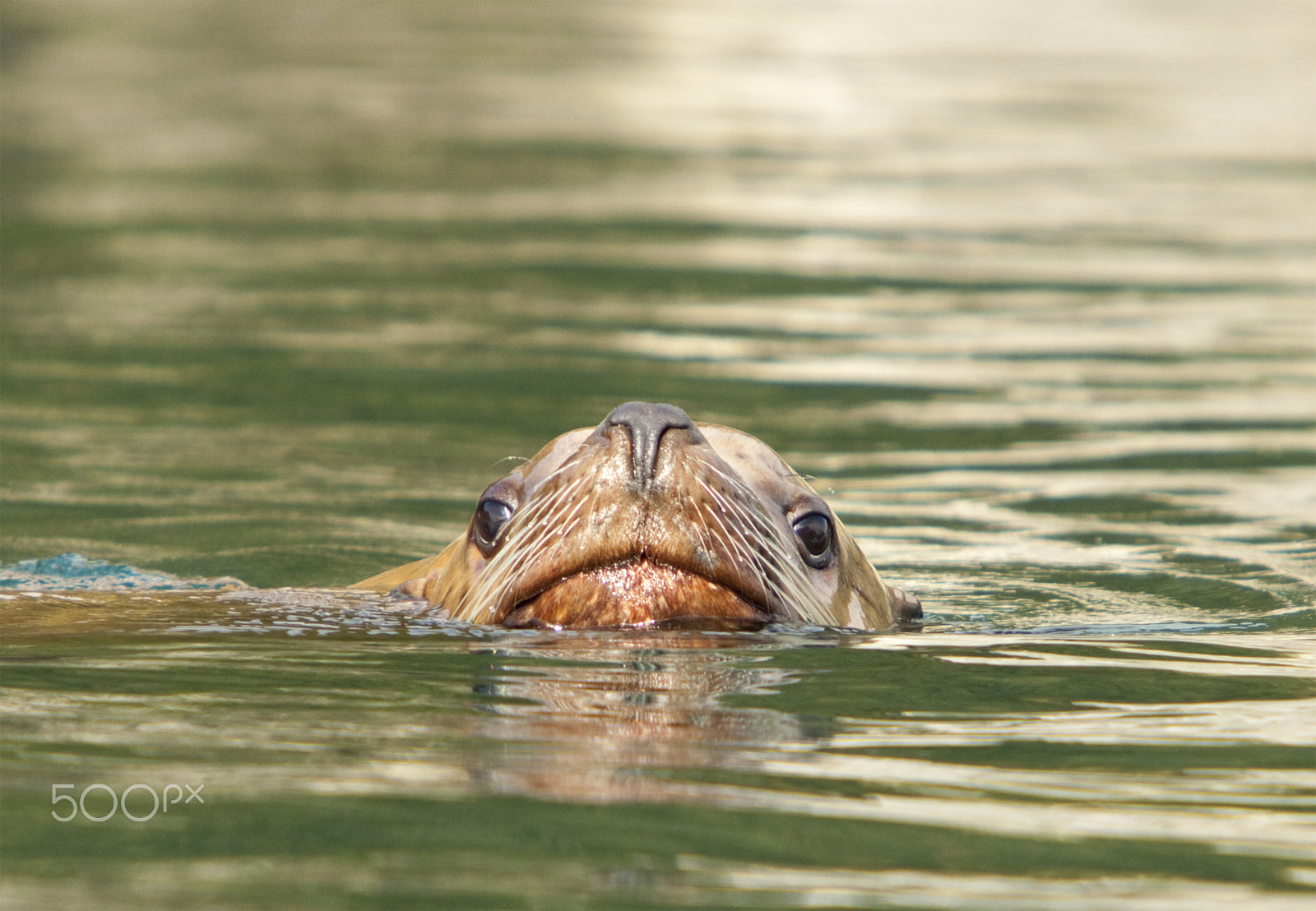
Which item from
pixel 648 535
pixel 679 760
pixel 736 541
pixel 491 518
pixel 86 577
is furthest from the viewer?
pixel 86 577

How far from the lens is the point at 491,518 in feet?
19.6

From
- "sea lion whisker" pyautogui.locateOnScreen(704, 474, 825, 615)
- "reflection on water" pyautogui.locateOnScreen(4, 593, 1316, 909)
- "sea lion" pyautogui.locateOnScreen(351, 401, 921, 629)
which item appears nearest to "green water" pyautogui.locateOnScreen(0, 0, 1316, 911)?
"reflection on water" pyautogui.locateOnScreen(4, 593, 1316, 909)

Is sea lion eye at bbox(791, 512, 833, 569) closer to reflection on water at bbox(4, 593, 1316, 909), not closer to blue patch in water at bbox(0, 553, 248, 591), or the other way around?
reflection on water at bbox(4, 593, 1316, 909)

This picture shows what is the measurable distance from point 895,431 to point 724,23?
119ft

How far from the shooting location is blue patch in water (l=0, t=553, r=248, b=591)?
25.3 ft

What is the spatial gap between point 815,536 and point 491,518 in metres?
0.98

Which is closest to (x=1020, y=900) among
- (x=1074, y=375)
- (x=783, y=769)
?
(x=783, y=769)

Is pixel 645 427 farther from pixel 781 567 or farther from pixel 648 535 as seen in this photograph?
pixel 781 567

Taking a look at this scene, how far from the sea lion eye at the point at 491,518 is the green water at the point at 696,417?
341 millimetres

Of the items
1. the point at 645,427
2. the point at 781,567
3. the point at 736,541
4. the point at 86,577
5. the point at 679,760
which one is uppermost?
the point at 645,427

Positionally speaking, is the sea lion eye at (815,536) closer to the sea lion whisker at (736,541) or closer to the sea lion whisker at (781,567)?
the sea lion whisker at (781,567)

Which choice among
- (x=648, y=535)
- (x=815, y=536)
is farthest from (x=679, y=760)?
(x=815, y=536)

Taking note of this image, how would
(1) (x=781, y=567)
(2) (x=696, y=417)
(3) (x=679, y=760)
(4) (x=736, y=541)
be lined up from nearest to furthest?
(3) (x=679, y=760) → (4) (x=736, y=541) → (1) (x=781, y=567) → (2) (x=696, y=417)

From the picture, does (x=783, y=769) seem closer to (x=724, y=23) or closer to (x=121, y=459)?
(x=121, y=459)
